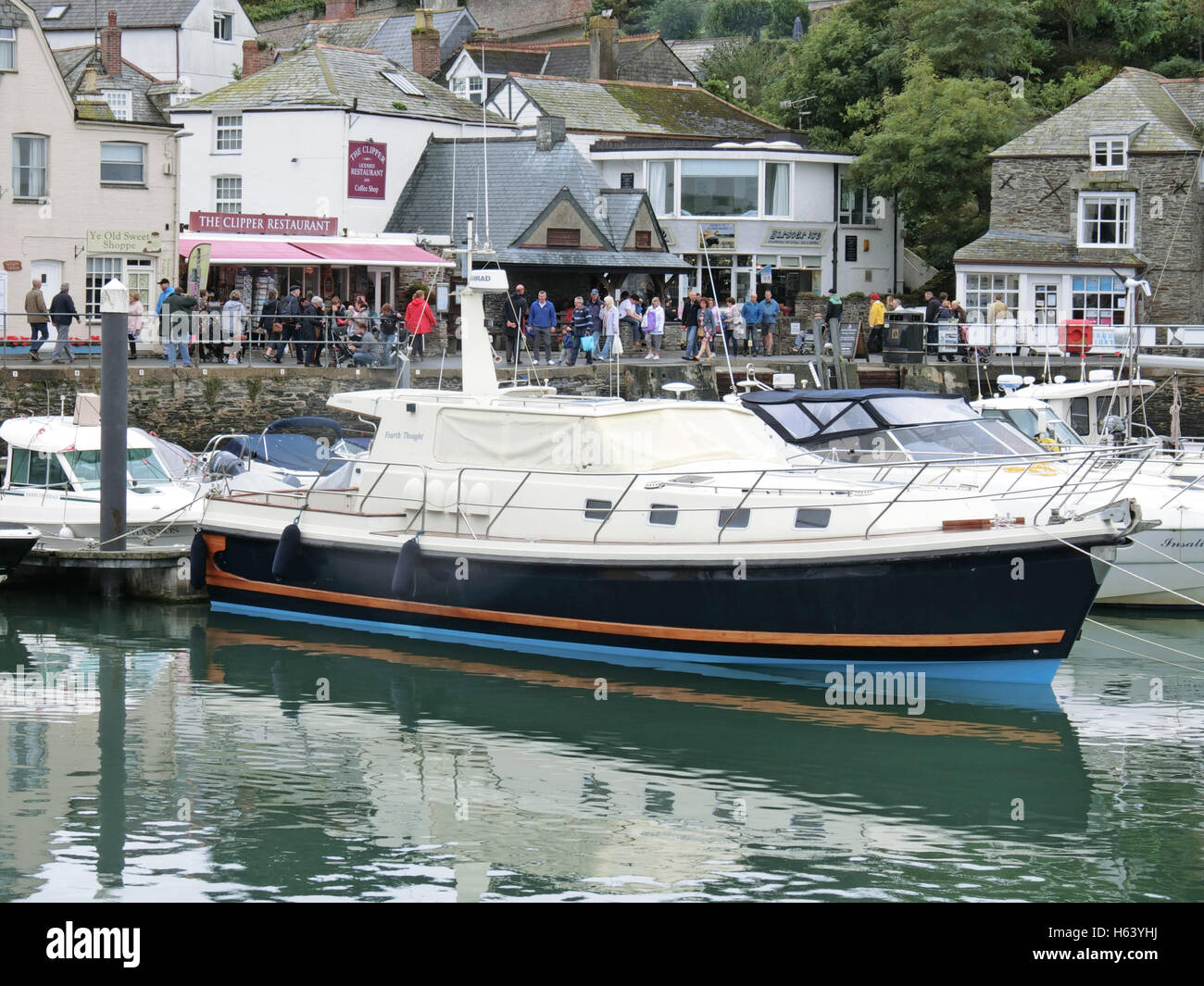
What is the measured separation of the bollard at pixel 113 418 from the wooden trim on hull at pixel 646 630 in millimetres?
1304

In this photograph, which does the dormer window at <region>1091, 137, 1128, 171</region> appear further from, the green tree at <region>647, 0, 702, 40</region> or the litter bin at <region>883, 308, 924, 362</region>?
the green tree at <region>647, 0, 702, 40</region>

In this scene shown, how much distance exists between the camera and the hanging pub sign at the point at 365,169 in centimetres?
4438

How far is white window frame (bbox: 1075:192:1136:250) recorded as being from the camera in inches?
1698

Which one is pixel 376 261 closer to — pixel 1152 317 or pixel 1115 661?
pixel 1152 317

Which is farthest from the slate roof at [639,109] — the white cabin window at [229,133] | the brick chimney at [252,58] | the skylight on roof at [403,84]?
the brick chimney at [252,58]

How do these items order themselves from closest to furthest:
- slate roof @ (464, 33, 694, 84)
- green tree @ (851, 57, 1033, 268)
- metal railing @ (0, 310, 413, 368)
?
metal railing @ (0, 310, 413, 368) < green tree @ (851, 57, 1033, 268) < slate roof @ (464, 33, 694, 84)

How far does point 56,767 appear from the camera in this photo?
1366 cm

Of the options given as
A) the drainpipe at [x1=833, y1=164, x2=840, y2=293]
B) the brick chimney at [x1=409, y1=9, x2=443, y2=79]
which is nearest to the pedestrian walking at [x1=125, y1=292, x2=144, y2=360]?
the drainpipe at [x1=833, y1=164, x2=840, y2=293]

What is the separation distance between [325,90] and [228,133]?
10.3ft

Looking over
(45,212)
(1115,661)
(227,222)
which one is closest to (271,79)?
(227,222)

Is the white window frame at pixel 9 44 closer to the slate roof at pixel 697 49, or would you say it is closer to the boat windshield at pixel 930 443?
the boat windshield at pixel 930 443

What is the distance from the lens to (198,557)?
65.1 feet

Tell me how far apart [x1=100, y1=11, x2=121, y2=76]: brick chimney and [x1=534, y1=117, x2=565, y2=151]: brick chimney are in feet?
38.1
